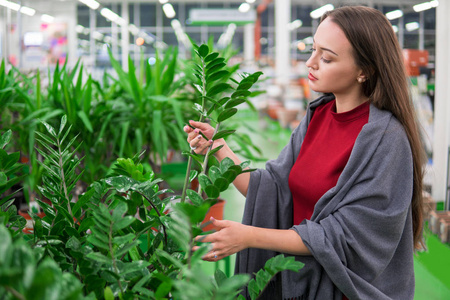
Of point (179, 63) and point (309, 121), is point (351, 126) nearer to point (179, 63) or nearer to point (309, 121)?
point (309, 121)

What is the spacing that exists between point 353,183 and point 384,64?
1.04 feet

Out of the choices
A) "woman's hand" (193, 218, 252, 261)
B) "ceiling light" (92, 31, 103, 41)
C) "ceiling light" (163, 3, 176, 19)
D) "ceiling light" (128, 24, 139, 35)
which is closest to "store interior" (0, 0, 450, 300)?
"woman's hand" (193, 218, 252, 261)

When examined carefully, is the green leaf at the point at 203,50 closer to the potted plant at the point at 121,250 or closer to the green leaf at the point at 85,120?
the potted plant at the point at 121,250

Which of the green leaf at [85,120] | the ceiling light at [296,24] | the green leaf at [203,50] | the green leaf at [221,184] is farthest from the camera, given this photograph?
the ceiling light at [296,24]

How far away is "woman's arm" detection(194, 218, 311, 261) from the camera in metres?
0.88

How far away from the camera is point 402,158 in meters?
1.07

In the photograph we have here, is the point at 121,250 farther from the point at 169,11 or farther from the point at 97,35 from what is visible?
the point at 97,35

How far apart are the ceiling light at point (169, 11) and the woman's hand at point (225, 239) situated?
1448cm

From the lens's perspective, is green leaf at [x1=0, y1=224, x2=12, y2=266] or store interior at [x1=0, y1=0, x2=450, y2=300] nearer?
green leaf at [x1=0, y1=224, x2=12, y2=266]

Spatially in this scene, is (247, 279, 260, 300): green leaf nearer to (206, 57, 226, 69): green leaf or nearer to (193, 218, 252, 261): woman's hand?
(193, 218, 252, 261): woman's hand

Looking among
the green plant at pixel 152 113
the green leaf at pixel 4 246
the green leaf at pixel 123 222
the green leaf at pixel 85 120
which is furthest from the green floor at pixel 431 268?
the green leaf at pixel 4 246

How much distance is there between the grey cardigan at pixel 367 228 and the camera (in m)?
1.02

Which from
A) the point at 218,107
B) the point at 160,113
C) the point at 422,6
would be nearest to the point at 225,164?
the point at 218,107

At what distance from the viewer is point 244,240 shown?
931 millimetres
